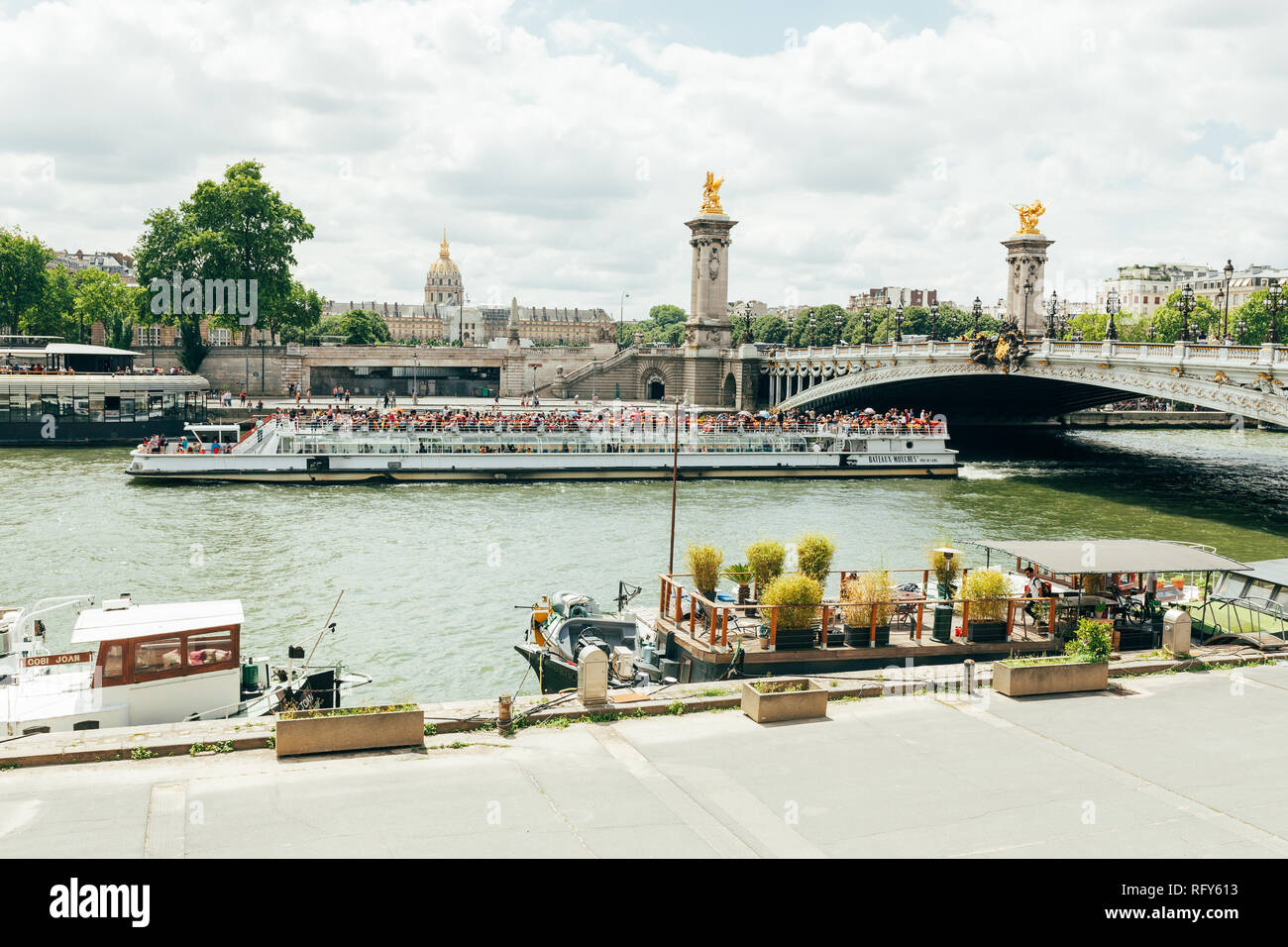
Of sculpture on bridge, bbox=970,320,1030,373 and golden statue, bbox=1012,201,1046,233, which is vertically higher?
golden statue, bbox=1012,201,1046,233

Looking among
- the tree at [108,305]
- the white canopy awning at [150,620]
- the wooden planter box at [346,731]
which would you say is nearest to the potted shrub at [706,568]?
the white canopy awning at [150,620]

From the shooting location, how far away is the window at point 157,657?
47.4 feet

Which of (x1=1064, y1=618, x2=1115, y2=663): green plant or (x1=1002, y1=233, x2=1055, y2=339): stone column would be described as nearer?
(x1=1064, y1=618, x2=1115, y2=663): green plant

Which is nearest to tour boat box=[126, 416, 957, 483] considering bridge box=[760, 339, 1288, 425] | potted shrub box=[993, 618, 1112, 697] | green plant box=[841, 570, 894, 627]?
bridge box=[760, 339, 1288, 425]

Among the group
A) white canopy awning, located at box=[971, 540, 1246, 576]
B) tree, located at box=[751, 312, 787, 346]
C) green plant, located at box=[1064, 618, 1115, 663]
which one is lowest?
green plant, located at box=[1064, 618, 1115, 663]

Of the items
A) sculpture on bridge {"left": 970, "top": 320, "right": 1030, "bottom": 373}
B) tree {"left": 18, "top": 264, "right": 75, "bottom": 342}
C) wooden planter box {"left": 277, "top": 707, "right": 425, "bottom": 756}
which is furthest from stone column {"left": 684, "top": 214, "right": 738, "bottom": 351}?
wooden planter box {"left": 277, "top": 707, "right": 425, "bottom": 756}

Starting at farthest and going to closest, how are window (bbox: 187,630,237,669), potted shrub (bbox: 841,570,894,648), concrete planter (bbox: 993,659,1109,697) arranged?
potted shrub (bbox: 841,570,894,648)
window (bbox: 187,630,237,669)
concrete planter (bbox: 993,659,1109,697)

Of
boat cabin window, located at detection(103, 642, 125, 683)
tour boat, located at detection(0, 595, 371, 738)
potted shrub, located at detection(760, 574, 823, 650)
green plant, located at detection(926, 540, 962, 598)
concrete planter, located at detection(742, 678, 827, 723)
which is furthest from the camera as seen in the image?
green plant, located at detection(926, 540, 962, 598)

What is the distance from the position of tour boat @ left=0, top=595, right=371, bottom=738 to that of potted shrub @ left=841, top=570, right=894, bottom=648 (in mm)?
7905

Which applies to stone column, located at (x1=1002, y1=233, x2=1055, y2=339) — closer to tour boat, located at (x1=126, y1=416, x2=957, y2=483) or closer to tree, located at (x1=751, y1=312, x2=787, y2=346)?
tour boat, located at (x1=126, y1=416, x2=957, y2=483)

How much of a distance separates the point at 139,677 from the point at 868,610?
10445 millimetres

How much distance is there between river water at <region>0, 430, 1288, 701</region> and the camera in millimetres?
23000

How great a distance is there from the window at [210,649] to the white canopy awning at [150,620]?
17 cm

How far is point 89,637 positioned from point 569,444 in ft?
123
